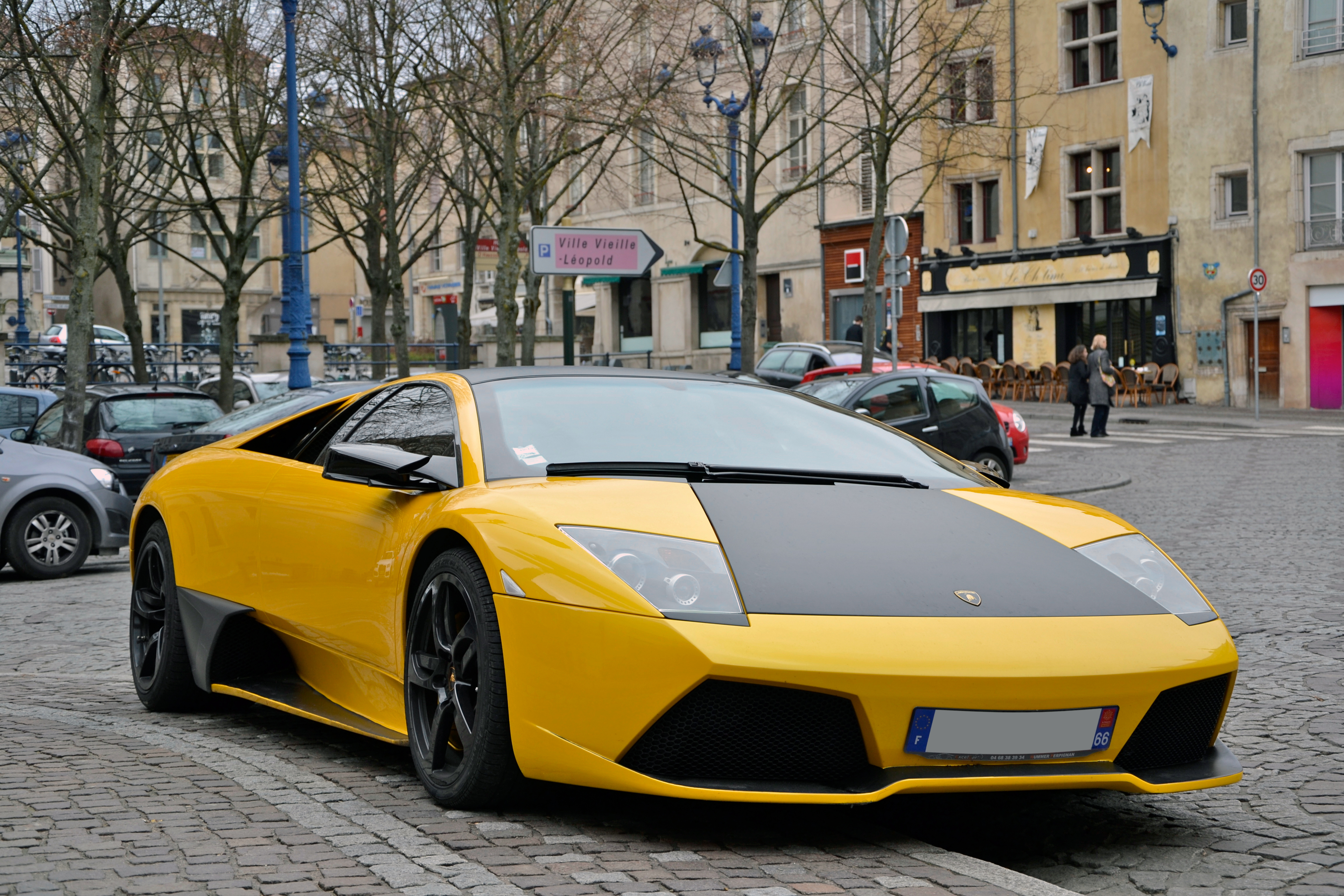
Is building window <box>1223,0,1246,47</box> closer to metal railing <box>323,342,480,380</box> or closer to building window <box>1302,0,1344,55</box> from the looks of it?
building window <box>1302,0,1344,55</box>

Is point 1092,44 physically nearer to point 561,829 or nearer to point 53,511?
point 53,511

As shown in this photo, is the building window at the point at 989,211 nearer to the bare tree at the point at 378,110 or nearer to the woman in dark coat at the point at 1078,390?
the woman in dark coat at the point at 1078,390

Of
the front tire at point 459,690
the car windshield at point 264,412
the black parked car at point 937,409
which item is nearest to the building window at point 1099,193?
the black parked car at point 937,409

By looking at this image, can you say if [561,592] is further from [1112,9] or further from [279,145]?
[1112,9]

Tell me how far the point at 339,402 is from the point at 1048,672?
2.99m

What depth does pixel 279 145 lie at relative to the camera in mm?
27359

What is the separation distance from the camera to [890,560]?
3.86 m

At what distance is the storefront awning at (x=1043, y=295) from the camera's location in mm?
38219

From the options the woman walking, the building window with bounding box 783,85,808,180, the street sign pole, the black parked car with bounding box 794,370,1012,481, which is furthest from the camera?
the building window with bounding box 783,85,808,180

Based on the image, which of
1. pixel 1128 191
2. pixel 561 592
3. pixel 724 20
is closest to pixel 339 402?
pixel 561 592

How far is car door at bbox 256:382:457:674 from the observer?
4461 millimetres

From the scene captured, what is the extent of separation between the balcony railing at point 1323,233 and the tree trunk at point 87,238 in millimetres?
26639

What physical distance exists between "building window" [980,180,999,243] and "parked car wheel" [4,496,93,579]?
33433 millimetres

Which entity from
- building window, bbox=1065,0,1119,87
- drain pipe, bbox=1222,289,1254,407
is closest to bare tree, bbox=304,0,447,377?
building window, bbox=1065,0,1119,87
